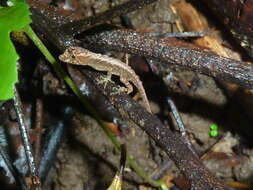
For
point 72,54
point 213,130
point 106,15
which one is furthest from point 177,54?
point 213,130

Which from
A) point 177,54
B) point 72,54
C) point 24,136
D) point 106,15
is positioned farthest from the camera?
point 72,54

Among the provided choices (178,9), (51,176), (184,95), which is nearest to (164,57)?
(184,95)

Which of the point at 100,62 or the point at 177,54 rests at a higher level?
the point at 177,54

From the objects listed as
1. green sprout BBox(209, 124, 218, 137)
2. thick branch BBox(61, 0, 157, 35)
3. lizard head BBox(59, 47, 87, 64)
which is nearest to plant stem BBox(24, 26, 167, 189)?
lizard head BBox(59, 47, 87, 64)

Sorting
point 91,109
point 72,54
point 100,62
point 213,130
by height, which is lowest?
point 213,130

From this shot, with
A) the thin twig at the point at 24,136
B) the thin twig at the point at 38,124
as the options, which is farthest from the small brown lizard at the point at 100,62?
the thin twig at the point at 38,124

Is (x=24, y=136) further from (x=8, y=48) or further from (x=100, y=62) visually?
(x=100, y=62)

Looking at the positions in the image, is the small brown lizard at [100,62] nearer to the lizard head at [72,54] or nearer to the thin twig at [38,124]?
the lizard head at [72,54]

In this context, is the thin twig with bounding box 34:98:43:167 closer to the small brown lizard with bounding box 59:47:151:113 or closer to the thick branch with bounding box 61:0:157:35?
the small brown lizard with bounding box 59:47:151:113
